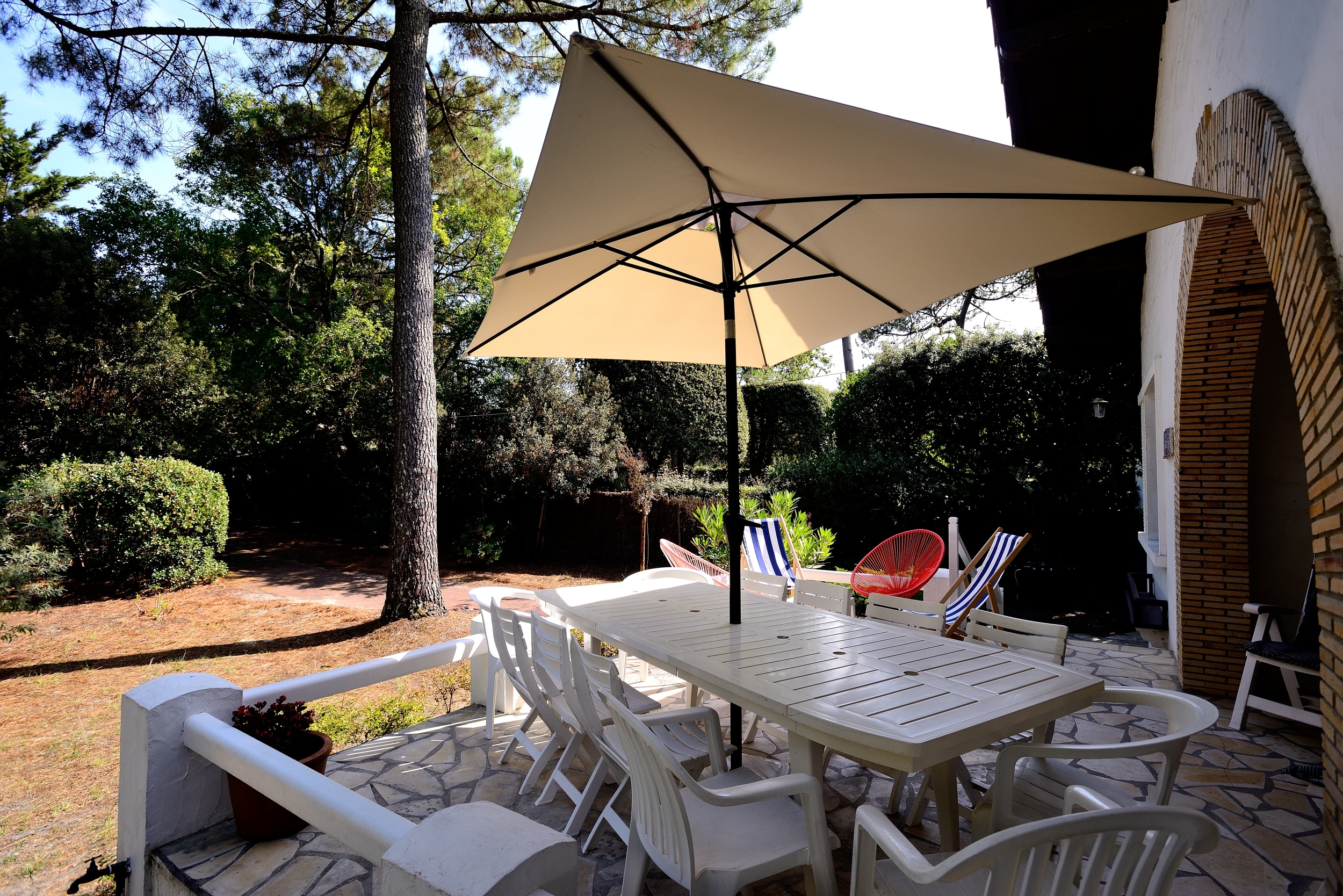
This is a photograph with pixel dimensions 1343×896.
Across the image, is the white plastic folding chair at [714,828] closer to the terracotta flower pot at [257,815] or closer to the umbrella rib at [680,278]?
the terracotta flower pot at [257,815]

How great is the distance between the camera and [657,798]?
1787 mm

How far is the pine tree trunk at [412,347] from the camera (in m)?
6.87

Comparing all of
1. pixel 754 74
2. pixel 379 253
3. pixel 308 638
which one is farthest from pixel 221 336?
pixel 754 74

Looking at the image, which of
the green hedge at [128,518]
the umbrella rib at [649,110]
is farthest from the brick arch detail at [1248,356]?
the green hedge at [128,518]

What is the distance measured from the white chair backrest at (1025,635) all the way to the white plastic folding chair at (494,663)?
204cm

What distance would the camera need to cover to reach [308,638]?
662cm

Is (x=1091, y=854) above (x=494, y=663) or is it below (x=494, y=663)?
above

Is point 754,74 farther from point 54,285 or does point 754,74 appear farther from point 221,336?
point 221,336

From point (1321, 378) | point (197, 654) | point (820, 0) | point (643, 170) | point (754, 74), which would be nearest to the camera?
point (1321, 378)

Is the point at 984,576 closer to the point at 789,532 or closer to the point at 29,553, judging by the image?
the point at 789,532

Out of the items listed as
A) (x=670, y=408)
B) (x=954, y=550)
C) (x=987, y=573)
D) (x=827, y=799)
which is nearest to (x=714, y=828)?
(x=827, y=799)

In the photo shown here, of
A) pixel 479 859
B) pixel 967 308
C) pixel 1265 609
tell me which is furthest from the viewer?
pixel 967 308

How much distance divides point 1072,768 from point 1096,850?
125 cm

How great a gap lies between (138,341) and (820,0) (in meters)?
10.7
